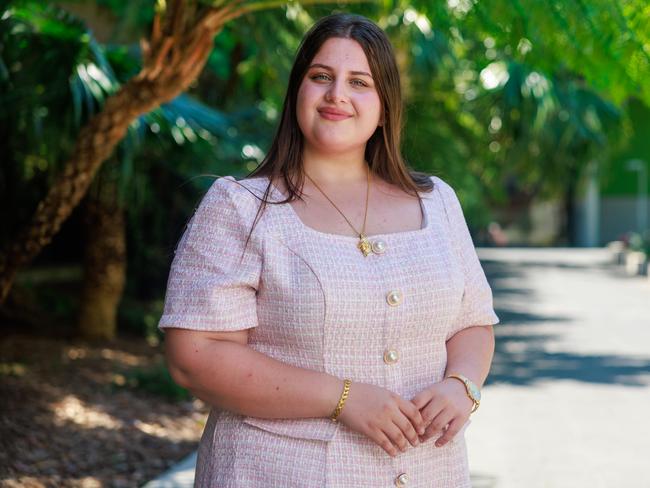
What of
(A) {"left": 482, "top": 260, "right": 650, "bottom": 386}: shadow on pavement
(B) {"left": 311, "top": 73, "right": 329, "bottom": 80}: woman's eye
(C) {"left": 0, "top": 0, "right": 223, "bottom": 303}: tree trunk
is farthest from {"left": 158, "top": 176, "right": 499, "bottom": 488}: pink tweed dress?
(A) {"left": 482, "top": 260, "right": 650, "bottom": 386}: shadow on pavement

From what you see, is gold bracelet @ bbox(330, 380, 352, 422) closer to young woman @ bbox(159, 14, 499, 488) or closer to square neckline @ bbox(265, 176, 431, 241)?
young woman @ bbox(159, 14, 499, 488)

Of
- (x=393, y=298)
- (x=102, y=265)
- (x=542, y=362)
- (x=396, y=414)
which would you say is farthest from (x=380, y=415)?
(x=542, y=362)

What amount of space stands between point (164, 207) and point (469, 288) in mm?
8591

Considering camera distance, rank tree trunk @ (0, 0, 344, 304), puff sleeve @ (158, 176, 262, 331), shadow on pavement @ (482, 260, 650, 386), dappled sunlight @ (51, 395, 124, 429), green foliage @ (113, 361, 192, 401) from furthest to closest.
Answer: shadow on pavement @ (482, 260, 650, 386) → green foliage @ (113, 361, 192, 401) → dappled sunlight @ (51, 395, 124, 429) → tree trunk @ (0, 0, 344, 304) → puff sleeve @ (158, 176, 262, 331)

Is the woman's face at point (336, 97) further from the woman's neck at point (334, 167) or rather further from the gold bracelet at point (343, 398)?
the gold bracelet at point (343, 398)

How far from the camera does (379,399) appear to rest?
192cm

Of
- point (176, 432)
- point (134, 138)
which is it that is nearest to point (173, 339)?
point (134, 138)

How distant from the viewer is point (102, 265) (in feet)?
30.8

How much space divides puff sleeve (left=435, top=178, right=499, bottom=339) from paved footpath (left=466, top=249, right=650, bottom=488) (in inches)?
135

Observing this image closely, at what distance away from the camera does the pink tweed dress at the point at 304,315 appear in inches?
76.2

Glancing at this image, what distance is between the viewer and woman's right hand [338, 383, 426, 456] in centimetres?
192

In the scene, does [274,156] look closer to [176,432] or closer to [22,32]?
[22,32]

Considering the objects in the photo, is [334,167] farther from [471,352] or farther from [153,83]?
[153,83]

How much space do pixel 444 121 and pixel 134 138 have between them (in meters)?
Result: 13.4
